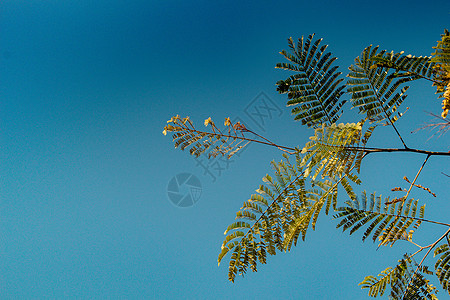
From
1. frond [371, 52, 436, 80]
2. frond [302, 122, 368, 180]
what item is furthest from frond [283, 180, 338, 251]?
frond [371, 52, 436, 80]

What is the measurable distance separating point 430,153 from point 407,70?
→ 0.66 metres

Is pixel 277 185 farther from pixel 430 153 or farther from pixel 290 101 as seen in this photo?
pixel 430 153

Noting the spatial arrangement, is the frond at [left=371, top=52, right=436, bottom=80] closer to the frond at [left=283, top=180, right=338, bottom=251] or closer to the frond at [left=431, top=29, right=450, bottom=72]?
the frond at [left=431, top=29, right=450, bottom=72]

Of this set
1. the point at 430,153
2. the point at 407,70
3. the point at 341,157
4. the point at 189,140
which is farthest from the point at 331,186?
the point at 189,140

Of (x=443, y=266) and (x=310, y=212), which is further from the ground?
(x=310, y=212)

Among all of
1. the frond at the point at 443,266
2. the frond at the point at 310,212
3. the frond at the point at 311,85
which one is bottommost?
the frond at the point at 443,266

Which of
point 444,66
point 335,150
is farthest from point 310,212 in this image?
point 444,66

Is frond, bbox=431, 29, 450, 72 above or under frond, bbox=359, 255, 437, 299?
above

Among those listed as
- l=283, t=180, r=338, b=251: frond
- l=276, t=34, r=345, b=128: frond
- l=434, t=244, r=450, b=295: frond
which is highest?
l=276, t=34, r=345, b=128: frond

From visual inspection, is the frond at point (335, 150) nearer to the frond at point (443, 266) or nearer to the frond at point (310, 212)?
the frond at point (310, 212)

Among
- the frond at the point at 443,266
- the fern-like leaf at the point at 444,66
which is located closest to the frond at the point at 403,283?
the frond at the point at 443,266

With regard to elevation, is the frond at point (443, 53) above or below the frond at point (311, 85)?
below

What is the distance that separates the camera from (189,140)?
8.84 ft

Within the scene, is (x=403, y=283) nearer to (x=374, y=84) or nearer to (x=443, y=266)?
(x=443, y=266)
